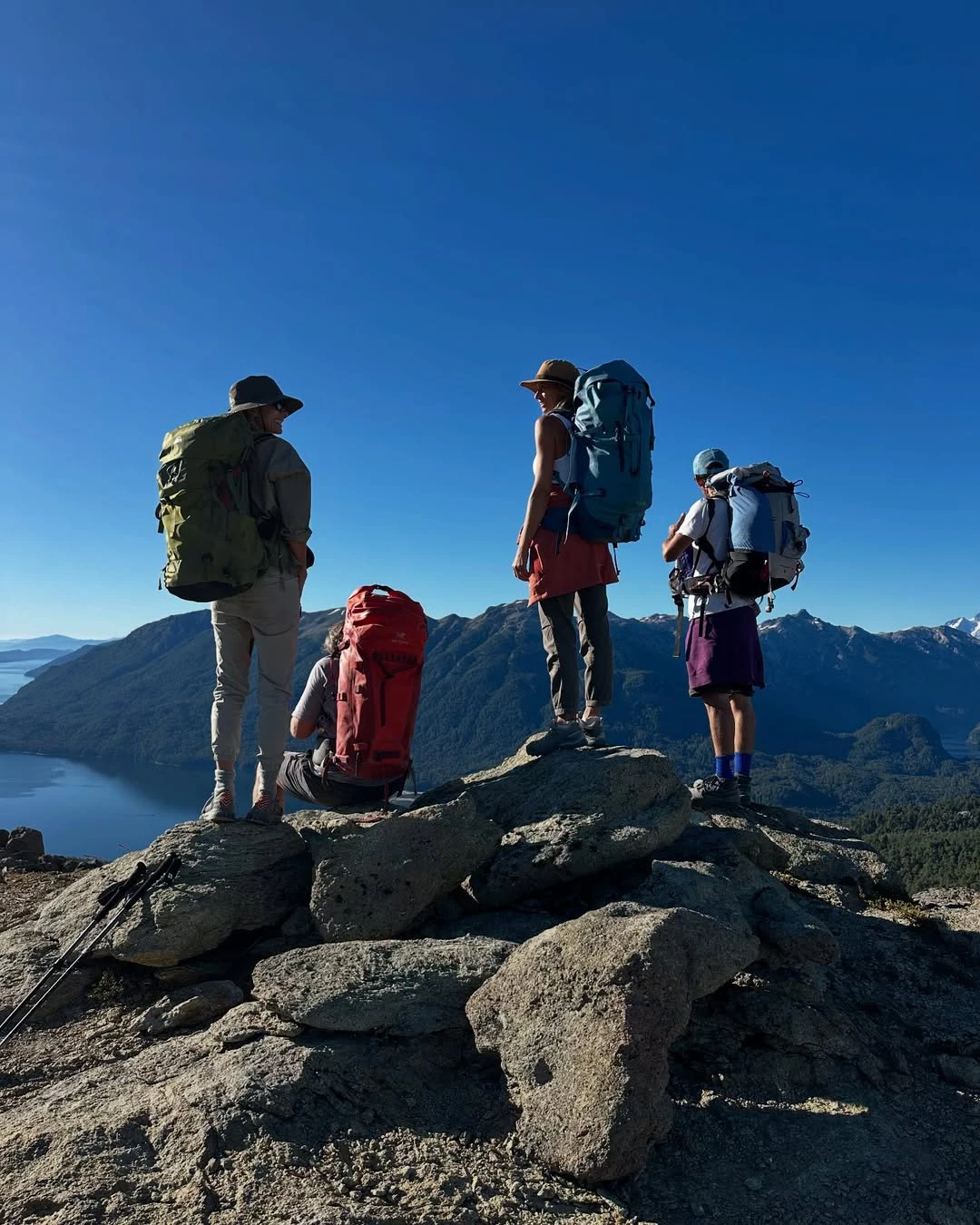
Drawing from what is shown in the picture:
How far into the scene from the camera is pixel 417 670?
742 cm

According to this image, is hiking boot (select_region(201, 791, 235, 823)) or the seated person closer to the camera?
hiking boot (select_region(201, 791, 235, 823))

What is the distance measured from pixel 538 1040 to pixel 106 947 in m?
3.52

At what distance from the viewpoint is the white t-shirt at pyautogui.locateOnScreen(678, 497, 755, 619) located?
7.85m

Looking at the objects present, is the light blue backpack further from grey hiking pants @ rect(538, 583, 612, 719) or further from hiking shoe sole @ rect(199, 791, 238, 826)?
hiking shoe sole @ rect(199, 791, 238, 826)

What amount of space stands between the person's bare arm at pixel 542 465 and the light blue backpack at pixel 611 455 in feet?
0.51

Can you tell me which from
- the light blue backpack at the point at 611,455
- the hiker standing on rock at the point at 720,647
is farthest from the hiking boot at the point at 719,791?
the light blue backpack at the point at 611,455

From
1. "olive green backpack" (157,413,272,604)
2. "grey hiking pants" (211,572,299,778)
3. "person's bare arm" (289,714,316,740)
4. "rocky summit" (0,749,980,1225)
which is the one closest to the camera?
"rocky summit" (0,749,980,1225)

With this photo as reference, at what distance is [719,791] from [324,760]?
4299mm

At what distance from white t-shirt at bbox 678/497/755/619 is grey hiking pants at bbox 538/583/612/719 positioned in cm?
135

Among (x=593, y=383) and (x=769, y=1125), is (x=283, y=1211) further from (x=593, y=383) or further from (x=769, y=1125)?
(x=593, y=383)

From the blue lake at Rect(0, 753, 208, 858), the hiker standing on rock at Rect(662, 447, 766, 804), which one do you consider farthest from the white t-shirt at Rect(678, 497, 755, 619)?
the blue lake at Rect(0, 753, 208, 858)

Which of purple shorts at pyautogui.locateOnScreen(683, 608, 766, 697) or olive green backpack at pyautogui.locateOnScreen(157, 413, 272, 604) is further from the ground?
olive green backpack at pyautogui.locateOnScreen(157, 413, 272, 604)

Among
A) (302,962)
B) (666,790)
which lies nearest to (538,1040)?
(302,962)

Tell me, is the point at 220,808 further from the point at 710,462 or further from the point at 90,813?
the point at 90,813
